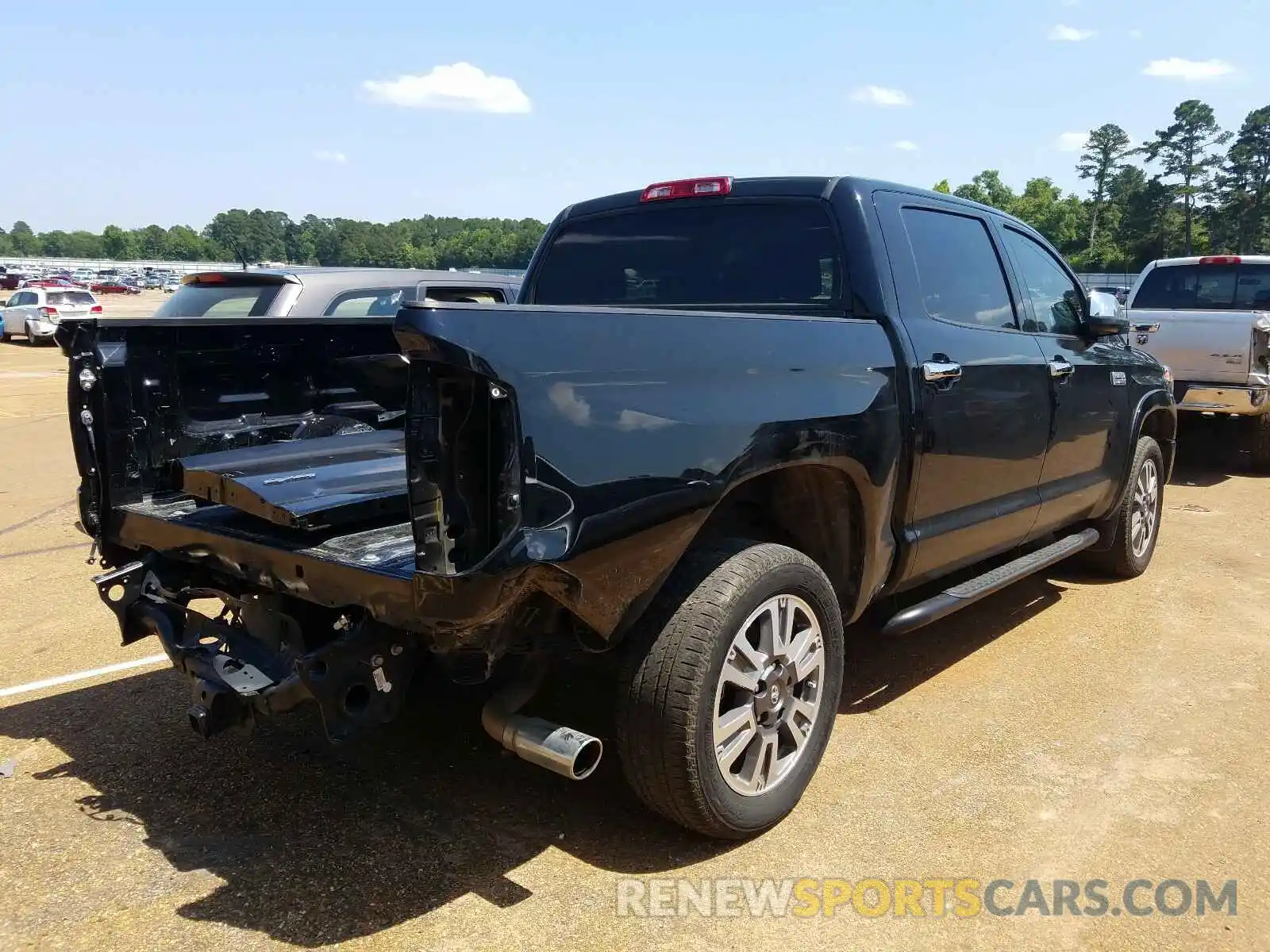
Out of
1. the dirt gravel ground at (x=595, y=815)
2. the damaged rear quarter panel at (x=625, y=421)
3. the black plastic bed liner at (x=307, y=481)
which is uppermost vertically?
the damaged rear quarter panel at (x=625, y=421)

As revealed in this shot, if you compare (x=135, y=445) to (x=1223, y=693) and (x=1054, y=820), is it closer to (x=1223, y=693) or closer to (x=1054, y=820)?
(x=1054, y=820)

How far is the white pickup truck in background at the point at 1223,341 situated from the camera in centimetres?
896

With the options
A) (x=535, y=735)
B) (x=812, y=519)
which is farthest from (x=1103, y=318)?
(x=535, y=735)

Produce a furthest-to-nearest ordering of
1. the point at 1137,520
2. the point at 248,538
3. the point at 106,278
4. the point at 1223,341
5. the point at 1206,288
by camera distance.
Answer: the point at 106,278
the point at 1206,288
the point at 1223,341
the point at 1137,520
the point at 248,538

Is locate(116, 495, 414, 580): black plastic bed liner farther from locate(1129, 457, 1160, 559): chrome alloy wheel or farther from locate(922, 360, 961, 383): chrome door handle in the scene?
locate(1129, 457, 1160, 559): chrome alloy wheel

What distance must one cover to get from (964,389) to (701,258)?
116 centimetres

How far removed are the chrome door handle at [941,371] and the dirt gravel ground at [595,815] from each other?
135cm

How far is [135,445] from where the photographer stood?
11.4ft

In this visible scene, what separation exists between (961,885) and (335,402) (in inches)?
113

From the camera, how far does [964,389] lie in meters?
3.92

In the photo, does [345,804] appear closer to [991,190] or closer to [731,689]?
[731,689]

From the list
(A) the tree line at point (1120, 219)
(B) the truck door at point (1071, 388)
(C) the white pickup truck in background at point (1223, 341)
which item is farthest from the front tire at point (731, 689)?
(A) the tree line at point (1120, 219)

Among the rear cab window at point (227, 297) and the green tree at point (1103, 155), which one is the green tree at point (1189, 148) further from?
A: the rear cab window at point (227, 297)

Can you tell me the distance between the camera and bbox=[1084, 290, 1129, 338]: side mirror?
16.4 ft
